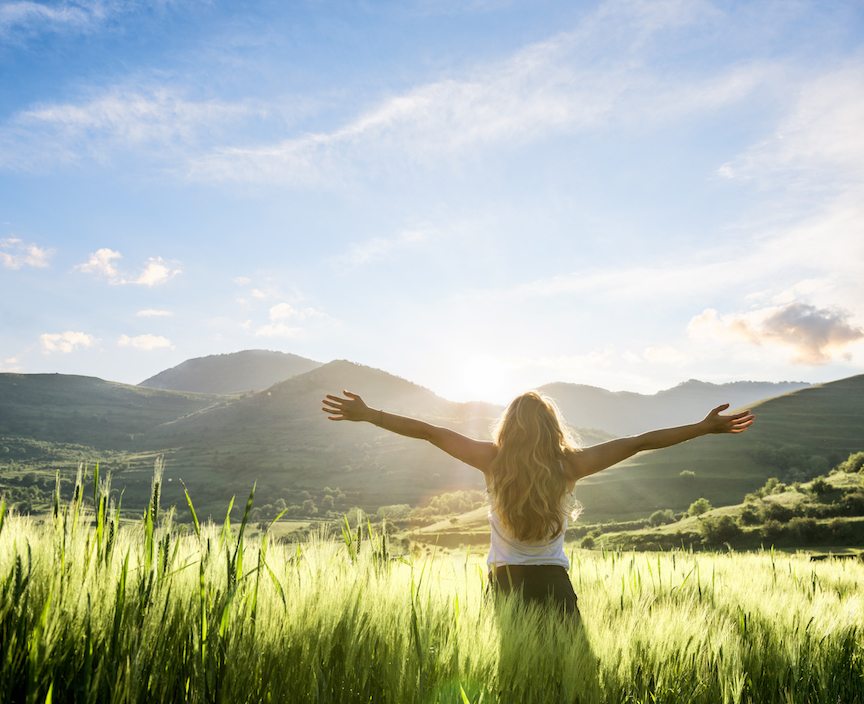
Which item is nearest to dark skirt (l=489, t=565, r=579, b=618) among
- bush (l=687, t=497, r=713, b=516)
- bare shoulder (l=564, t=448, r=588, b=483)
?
bare shoulder (l=564, t=448, r=588, b=483)

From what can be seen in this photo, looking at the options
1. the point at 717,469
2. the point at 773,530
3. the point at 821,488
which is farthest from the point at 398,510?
the point at 773,530

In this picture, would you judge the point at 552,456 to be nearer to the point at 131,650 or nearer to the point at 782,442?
the point at 131,650

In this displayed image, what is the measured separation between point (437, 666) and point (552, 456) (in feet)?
9.59

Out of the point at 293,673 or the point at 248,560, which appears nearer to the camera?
the point at 293,673

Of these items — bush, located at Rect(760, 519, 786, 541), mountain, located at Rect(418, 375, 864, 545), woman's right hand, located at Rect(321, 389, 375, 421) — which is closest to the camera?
woman's right hand, located at Rect(321, 389, 375, 421)

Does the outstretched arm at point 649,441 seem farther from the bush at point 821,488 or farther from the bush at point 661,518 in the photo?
the bush at point 661,518

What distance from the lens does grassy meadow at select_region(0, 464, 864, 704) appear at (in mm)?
1599

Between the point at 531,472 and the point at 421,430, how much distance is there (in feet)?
3.14

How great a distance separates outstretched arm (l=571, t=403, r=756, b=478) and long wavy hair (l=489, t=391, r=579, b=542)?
0.43 ft

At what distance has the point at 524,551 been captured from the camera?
4449 mm

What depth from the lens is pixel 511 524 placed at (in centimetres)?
452

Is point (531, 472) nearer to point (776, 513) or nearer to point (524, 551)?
point (524, 551)

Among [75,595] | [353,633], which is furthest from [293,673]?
[75,595]

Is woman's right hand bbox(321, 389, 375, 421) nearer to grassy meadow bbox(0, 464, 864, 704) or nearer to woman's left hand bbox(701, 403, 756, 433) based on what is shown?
grassy meadow bbox(0, 464, 864, 704)
